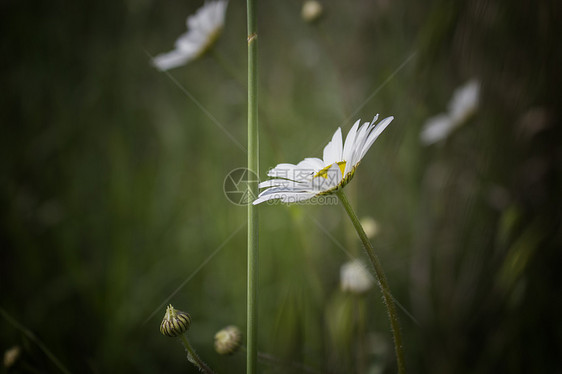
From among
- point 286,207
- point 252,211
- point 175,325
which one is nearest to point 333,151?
point 252,211

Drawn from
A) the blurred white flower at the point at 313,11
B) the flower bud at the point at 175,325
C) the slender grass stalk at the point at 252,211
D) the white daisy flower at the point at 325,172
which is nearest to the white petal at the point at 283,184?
the white daisy flower at the point at 325,172

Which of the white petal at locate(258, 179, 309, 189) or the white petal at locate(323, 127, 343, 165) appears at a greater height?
the white petal at locate(323, 127, 343, 165)

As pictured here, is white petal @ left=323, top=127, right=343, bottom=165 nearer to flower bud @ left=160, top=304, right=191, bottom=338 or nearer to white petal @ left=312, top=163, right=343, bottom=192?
white petal @ left=312, top=163, right=343, bottom=192

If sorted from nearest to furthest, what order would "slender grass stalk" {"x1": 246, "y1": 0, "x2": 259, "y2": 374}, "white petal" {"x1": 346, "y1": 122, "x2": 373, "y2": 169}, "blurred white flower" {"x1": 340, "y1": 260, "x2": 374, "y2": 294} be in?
1. "slender grass stalk" {"x1": 246, "y1": 0, "x2": 259, "y2": 374}
2. "white petal" {"x1": 346, "y1": 122, "x2": 373, "y2": 169}
3. "blurred white flower" {"x1": 340, "y1": 260, "x2": 374, "y2": 294}

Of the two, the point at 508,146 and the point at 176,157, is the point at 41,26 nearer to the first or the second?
the point at 176,157

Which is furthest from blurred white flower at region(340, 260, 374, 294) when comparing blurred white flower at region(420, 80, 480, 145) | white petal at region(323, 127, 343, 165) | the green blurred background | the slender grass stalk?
blurred white flower at region(420, 80, 480, 145)

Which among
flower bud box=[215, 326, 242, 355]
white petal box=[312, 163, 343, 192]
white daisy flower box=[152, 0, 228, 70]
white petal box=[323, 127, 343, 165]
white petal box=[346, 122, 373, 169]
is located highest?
white daisy flower box=[152, 0, 228, 70]

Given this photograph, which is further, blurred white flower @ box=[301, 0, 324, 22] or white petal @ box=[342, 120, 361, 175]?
blurred white flower @ box=[301, 0, 324, 22]

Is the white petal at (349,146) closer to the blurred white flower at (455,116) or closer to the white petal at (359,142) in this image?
the white petal at (359,142)
